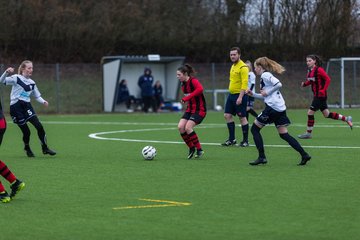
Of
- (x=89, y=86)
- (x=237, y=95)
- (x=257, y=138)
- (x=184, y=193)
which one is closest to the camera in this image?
(x=184, y=193)

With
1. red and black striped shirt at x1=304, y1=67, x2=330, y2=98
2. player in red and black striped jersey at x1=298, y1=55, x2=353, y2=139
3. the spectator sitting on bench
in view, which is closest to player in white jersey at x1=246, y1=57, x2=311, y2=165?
player in red and black striped jersey at x1=298, y1=55, x2=353, y2=139

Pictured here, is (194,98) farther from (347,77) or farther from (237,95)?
(347,77)

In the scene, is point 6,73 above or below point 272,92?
above

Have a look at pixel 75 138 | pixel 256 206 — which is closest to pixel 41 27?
pixel 75 138

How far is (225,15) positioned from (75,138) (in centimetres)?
2863

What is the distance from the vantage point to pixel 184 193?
1126 cm

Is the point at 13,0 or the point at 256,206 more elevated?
the point at 13,0

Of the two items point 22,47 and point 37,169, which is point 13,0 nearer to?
point 22,47

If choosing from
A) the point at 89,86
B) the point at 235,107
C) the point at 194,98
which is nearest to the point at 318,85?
the point at 235,107

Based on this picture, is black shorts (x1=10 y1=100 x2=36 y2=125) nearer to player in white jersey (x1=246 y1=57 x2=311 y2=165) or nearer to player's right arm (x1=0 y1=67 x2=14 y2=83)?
player's right arm (x1=0 y1=67 x2=14 y2=83)

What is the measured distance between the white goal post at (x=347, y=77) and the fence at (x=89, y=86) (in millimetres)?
47

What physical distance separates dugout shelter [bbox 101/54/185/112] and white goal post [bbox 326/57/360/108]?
748 centimetres

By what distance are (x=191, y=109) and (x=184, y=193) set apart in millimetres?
5474

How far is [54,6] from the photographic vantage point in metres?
44.6
